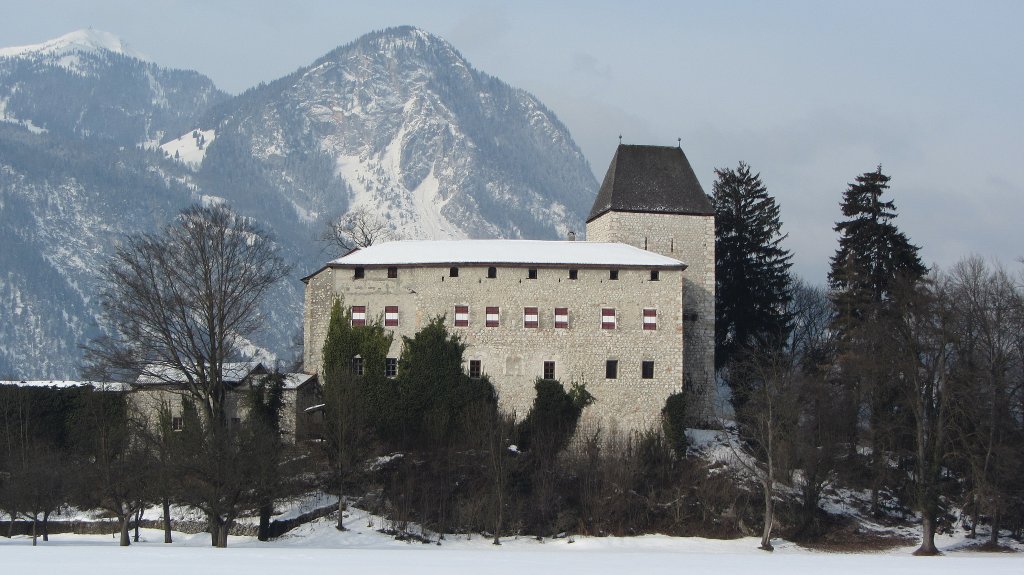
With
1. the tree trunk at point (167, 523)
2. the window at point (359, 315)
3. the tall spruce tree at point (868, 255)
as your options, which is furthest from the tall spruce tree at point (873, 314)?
the tree trunk at point (167, 523)

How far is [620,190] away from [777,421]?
15.4 meters

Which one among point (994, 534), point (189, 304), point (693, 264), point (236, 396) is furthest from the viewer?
point (693, 264)

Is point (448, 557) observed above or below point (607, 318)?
below

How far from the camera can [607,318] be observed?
57031 mm

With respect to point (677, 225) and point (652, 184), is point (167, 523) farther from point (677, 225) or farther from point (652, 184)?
point (652, 184)

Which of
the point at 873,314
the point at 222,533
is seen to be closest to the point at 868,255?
the point at 873,314

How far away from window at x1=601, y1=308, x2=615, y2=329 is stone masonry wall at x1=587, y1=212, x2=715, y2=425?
4882mm

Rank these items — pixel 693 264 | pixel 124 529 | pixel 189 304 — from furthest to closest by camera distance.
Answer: pixel 693 264 < pixel 189 304 < pixel 124 529

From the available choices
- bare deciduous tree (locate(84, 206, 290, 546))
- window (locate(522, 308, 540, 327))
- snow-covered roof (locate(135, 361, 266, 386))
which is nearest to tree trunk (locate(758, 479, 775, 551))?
window (locate(522, 308, 540, 327))

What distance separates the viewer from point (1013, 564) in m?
41.9

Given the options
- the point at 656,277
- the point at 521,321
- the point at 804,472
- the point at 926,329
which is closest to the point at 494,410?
the point at 521,321

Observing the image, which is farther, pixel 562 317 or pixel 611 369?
pixel 562 317

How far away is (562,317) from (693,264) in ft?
27.0

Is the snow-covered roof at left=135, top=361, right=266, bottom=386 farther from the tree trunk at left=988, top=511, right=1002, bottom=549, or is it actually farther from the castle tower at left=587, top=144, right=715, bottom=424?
the tree trunk at left=988, top=511, right=1002, bottom=549
